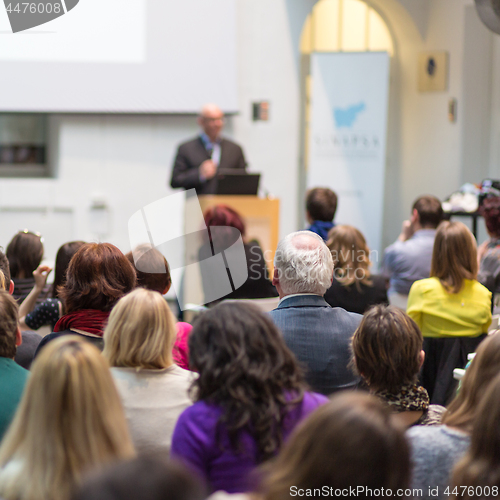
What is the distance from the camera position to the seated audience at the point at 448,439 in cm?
151

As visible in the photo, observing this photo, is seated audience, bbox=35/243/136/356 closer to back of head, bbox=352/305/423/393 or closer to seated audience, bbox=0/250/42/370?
seated audience, bbox=0/250/42/370

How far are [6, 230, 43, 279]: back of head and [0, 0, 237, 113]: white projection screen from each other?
3.46 meters

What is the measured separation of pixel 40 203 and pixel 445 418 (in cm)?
566

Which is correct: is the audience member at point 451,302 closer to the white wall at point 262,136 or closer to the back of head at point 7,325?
the back of head at point 7,325

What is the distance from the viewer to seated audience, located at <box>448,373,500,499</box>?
1.19m

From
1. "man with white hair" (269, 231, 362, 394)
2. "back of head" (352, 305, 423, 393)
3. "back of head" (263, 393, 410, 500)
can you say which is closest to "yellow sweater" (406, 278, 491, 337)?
"man with white hair" (269, 231, 362, 394)

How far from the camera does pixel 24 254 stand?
3174 millimetres

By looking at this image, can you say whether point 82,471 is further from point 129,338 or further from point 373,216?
point 373,216

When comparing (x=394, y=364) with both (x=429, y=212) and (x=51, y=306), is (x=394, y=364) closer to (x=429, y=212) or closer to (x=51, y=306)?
(x=51, y=306)

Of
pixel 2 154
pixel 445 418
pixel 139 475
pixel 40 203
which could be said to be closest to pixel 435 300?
pixel 445 418

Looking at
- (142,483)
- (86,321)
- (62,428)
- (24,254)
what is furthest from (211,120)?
(142,483)

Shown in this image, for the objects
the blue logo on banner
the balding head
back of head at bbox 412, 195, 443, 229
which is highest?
the blue logo on banner

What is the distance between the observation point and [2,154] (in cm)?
669

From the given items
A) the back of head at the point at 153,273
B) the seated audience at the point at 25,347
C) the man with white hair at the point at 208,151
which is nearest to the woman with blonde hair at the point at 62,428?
the seated audience at the point at 25,347
